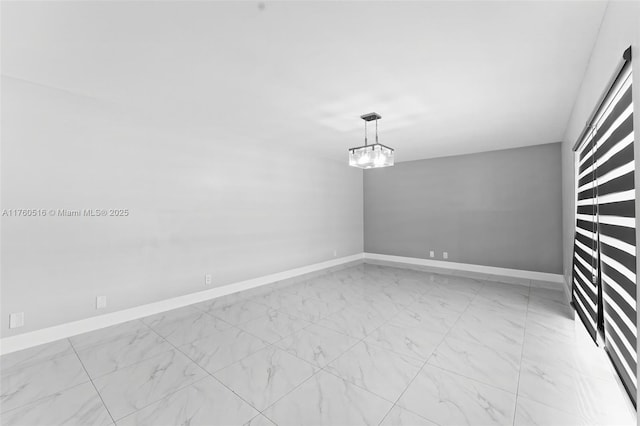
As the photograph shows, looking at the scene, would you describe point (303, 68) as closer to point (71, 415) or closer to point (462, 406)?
point (462, 406)

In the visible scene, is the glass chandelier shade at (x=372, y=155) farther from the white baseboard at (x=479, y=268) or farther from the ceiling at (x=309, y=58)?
the white baseboard at (x=479, y=268)

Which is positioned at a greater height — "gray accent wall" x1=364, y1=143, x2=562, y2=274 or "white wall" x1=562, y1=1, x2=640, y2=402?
"white wall" x1=562, y1=1, x2=640, y2=402

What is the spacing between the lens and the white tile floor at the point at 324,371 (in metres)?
1.77

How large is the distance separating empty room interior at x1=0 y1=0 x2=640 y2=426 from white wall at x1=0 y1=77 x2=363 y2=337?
0.07 ft

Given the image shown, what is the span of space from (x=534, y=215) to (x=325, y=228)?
3.99 m

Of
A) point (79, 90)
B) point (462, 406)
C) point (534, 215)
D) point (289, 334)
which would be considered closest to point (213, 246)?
point (289, 334)

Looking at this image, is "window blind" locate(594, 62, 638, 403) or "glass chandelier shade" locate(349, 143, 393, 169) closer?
"window blind" locate(594, 62, 638, 403)

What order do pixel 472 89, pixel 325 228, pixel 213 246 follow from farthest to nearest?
pixel 325 228
pixel 213 246
pixel 472 89

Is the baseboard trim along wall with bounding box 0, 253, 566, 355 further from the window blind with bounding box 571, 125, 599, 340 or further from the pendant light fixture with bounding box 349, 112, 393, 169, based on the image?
the pendant light fixture with bounding box 349, 112, 393, 169

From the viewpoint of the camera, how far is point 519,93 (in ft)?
9.17

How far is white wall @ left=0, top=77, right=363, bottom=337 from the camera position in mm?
2559

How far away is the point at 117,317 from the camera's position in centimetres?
310

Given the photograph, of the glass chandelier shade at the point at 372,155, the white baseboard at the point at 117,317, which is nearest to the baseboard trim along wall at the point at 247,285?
the white baseboard at the point at 117,317

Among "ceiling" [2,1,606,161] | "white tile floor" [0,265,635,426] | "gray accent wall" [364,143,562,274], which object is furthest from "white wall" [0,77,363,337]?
"gray accent wall" [364,143,562,274]
